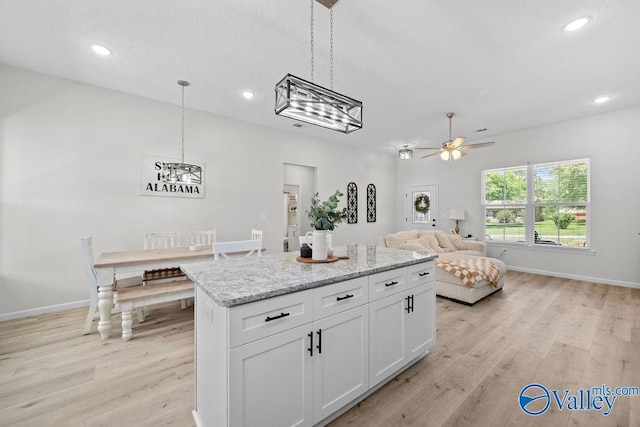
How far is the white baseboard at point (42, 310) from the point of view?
3055mm

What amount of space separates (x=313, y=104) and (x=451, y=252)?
16.4 ft

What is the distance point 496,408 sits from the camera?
67.7 inches

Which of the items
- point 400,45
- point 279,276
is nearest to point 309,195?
point 400,45

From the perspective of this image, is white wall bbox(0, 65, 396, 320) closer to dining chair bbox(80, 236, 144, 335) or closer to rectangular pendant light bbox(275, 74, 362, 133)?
dining chair bbox(80, 236, 144, 335)

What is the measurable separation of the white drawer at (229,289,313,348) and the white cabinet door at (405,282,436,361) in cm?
103

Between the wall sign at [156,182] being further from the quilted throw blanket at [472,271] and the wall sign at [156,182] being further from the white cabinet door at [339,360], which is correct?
the quilted throw blanket at [472,271]

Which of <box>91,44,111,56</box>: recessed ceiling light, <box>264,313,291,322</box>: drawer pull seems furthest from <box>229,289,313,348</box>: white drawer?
<box>91,44,111,56</box>: recessed ceiling light

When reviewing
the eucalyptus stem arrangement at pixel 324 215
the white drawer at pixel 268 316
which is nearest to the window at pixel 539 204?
the eucalyptus stem arrangement at pixel 324 215

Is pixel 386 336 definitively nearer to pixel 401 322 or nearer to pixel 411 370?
pixel 401 322

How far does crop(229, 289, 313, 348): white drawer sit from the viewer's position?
1.16 meters

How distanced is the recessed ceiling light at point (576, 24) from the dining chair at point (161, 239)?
5.00 m

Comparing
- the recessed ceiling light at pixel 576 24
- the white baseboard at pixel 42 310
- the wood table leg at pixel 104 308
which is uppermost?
the recessed ceiling light at pixel 576 24

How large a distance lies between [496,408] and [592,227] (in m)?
4.96

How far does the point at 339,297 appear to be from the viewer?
1.56m
